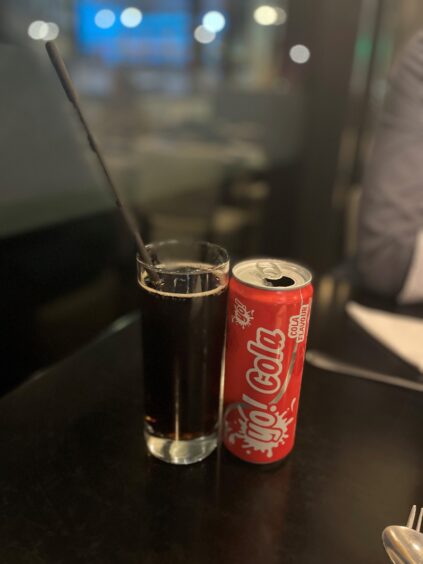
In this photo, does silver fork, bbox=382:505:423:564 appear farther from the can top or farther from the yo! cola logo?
the can top

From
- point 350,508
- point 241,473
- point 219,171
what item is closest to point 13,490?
point 241,473

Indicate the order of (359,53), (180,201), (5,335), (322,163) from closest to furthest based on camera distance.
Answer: (5,335) → (180,201) → (359,53) → (322,163)

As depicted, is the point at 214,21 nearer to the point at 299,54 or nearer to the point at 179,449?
the point at 299,54

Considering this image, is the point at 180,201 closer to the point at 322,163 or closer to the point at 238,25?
the point at 322,163

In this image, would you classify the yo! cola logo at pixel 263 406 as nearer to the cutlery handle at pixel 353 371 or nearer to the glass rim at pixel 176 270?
the glass rim at pixel 176 270

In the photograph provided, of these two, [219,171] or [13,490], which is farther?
[219,171]

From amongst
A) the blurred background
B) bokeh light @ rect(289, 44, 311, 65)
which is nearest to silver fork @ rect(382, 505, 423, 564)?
the blurred background
